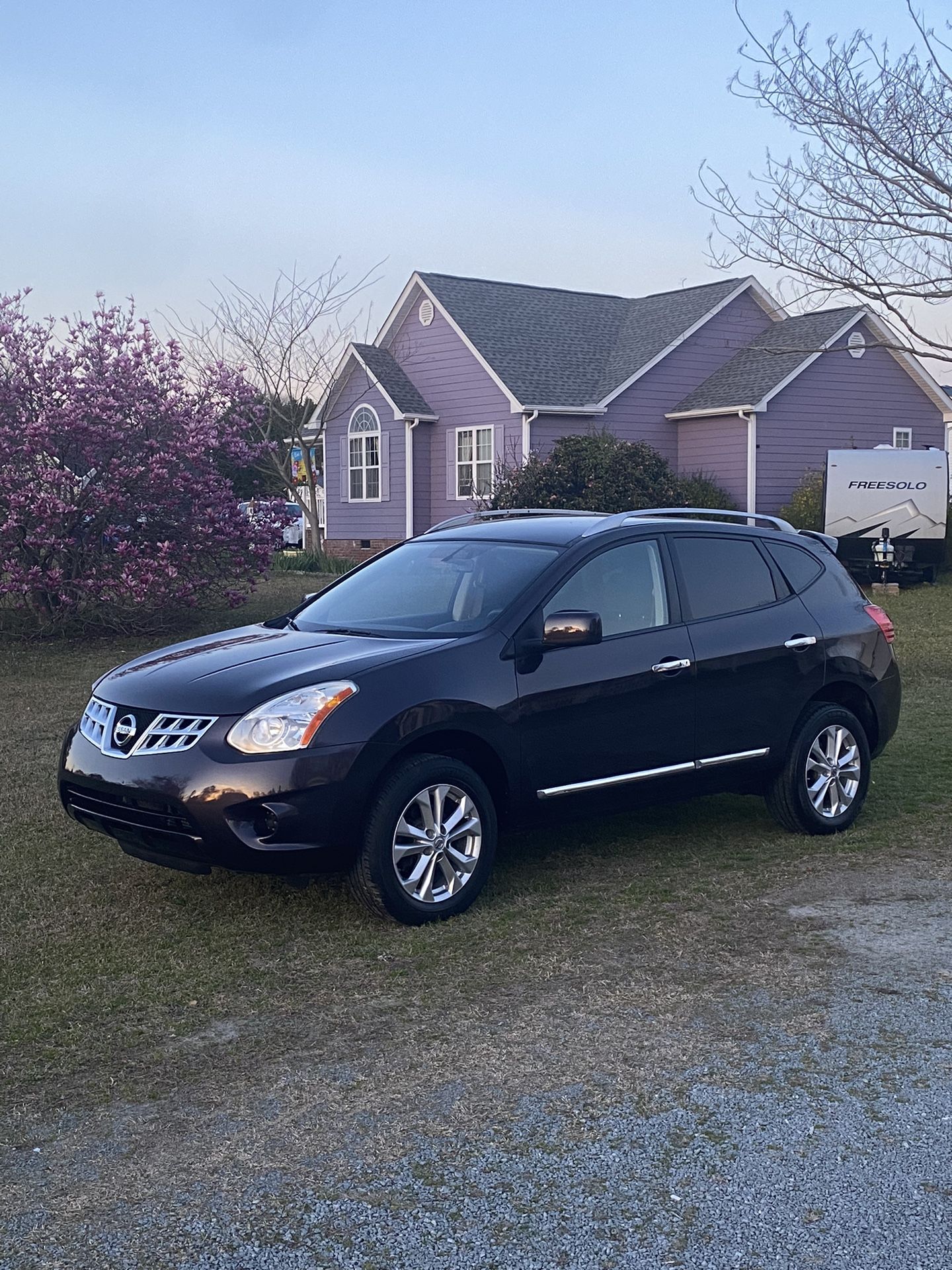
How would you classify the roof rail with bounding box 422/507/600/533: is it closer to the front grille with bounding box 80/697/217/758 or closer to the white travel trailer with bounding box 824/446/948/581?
the front grille with bounding box 80/697/217/758

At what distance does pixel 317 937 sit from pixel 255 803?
683mm

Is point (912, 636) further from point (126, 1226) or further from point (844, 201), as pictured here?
point (126, 1226)

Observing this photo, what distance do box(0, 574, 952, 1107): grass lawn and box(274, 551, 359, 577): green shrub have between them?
21578 millimetres

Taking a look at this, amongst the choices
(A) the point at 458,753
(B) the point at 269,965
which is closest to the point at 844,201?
(A) the point at 458,753

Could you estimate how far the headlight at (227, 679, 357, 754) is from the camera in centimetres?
555

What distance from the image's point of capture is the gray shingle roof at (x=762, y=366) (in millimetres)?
28094

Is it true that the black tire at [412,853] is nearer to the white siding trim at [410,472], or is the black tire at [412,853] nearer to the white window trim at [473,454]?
the white window trim at [473,454]

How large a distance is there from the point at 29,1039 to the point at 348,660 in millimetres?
2069

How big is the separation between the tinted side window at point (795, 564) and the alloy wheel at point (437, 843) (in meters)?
2.60

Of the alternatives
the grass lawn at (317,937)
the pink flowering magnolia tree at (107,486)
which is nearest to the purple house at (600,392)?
the pink flowering magnolia tree at (107,486)

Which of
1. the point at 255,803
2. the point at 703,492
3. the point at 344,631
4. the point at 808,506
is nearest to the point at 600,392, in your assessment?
the point at 703,492

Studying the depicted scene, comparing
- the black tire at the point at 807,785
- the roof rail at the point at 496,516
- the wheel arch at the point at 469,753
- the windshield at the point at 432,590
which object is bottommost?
the black tire at the point at 807,785

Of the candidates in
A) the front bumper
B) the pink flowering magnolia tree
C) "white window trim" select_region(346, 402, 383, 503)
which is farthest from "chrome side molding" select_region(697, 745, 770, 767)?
"white window trim" select_region(346, 402, 383, 503)

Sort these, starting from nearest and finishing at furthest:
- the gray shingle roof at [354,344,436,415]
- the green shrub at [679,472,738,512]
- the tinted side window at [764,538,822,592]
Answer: the tinted side window at [764,538,822,592] < the green shrub at [679,472,738,512] < the gray shingle roof at [354,344,436,415]
